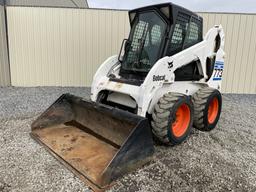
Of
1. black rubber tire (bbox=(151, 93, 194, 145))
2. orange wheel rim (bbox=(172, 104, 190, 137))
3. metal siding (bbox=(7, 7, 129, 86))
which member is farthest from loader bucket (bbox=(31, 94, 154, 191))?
metal siding (bbox=(7, 7, 129, 86))

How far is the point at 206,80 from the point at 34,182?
128 inches

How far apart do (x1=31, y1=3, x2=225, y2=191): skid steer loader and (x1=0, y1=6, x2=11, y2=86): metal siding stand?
5186mm

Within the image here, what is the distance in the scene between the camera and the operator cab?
3.00 meters

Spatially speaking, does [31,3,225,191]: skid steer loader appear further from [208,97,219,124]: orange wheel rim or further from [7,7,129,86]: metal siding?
[7,7,129,86]: metal siding

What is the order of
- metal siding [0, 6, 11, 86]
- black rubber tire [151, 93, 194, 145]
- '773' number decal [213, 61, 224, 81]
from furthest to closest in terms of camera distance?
metal siding [0, 6, 11, 86] → '773' number decal [213, 61, 224, 81] → black rubber tire [151, 93, 194, 145]

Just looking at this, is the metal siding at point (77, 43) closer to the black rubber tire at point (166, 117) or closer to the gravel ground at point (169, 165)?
the gravel ground at point (169, 165)

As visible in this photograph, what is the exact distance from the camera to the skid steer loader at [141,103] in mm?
2285

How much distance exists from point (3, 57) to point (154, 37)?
6.26 meters

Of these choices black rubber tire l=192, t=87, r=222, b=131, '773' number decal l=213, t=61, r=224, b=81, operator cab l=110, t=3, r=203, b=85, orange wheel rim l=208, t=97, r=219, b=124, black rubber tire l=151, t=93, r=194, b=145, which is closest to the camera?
black rubber tire l=151, t=93, r=194, b=145

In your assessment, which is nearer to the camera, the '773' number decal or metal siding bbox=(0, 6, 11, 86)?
the '773' number decal

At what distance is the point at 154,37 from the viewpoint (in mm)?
3209

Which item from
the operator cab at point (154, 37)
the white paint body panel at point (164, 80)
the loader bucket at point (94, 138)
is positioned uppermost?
the operator cab at point (154, 37)

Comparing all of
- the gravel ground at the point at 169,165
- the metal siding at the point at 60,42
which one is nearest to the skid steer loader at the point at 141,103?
the gravel ground at the point at 169,165

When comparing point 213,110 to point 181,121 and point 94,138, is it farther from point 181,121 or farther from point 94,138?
point 94,138
